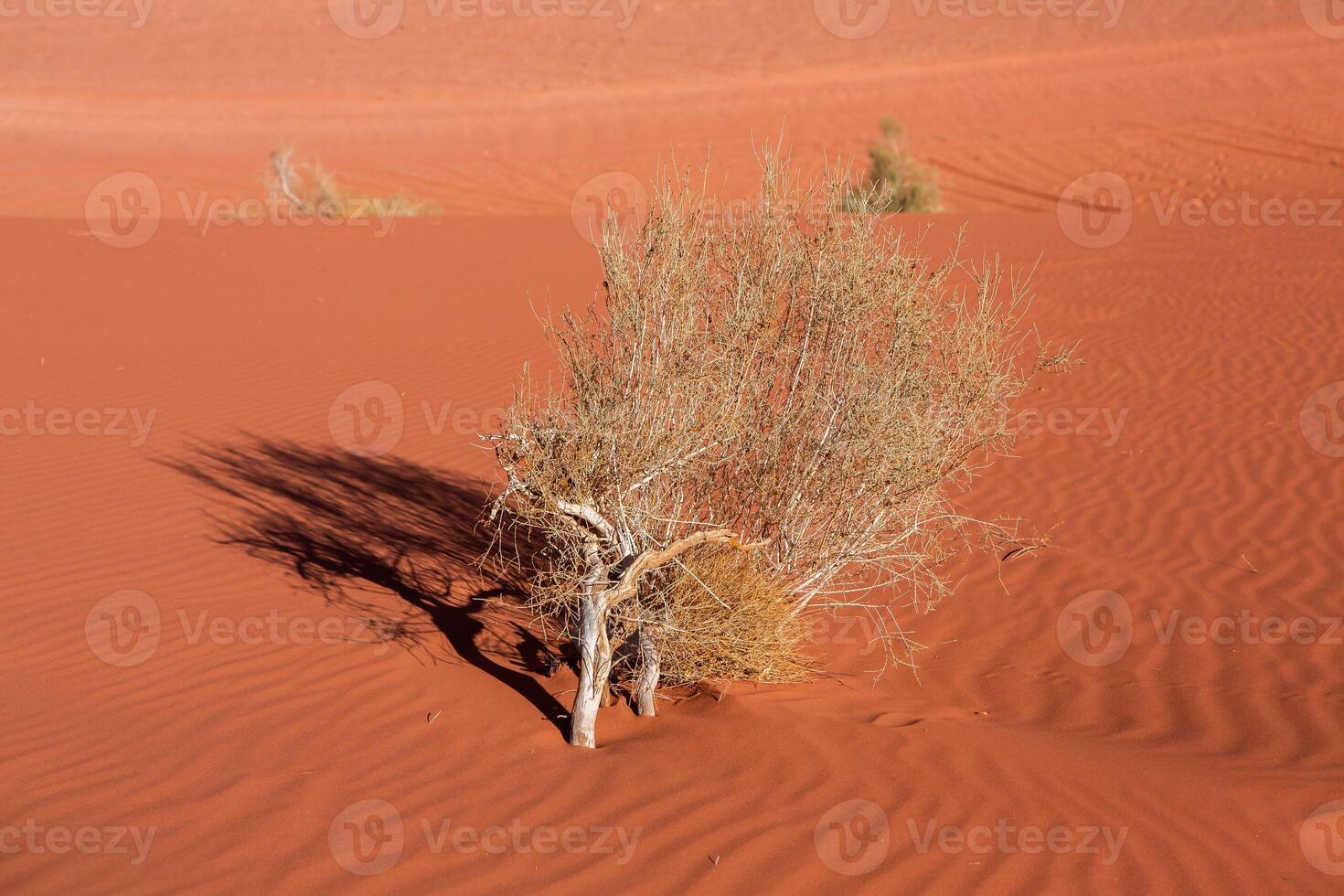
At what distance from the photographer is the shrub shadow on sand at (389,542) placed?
17.5ft

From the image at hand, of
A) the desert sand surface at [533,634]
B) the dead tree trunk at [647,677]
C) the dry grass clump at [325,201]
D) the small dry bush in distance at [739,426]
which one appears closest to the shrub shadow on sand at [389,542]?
the desert sand surface at [533,634]

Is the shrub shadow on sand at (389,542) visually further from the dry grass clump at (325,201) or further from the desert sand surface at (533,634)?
the dry grass clump at (325,201)

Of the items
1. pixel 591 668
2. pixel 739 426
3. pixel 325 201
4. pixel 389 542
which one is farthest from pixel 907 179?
pixel 591 668

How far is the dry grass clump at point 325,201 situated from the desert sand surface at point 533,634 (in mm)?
2691

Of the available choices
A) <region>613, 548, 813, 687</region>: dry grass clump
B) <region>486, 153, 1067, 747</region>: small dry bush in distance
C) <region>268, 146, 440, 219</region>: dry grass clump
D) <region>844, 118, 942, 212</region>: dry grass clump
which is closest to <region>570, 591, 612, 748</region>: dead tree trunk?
<region>486, 153, 1067, 747</region>: small dry bush in distance

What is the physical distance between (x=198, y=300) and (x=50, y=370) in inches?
108

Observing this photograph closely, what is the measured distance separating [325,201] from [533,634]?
52.2 feet

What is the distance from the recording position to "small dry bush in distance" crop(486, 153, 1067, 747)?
172 inches

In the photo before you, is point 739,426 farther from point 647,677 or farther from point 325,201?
point 325,201

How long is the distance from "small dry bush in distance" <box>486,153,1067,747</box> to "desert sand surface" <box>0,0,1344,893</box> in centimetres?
46

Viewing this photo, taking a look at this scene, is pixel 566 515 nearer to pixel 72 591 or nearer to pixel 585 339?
pixel 585 339

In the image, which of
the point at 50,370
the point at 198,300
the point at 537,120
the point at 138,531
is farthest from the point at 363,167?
the point at 138,531

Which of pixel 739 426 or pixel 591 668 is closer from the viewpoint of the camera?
pixel 591 668

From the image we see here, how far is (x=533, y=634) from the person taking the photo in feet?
18.2
